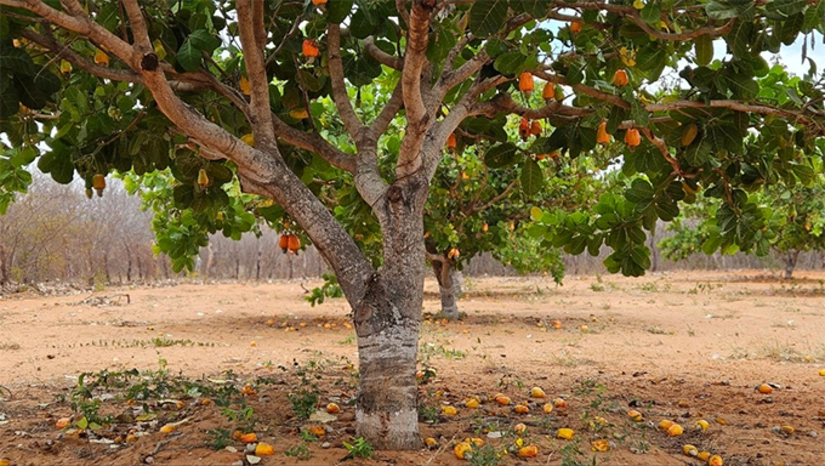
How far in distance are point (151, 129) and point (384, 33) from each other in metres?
1.34

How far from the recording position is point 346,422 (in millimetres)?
3539

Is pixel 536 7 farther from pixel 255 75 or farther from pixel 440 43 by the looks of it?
pixel 255 75

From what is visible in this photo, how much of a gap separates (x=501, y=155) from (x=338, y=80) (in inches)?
43.0

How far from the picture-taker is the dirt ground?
3209 mm

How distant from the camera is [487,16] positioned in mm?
2459

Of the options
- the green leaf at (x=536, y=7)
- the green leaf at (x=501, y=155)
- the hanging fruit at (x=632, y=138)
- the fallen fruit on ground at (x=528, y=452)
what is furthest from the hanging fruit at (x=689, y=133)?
the fallen fruit on ground at (x=528, y=452)

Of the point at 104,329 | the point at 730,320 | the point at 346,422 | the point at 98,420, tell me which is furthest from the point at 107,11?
the point at 730,320

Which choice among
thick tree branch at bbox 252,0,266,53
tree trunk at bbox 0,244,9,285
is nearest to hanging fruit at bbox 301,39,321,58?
thick tree branch at bbox 252,0,266,53

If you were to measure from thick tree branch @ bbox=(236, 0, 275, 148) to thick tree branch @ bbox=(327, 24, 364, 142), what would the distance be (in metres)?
0.43

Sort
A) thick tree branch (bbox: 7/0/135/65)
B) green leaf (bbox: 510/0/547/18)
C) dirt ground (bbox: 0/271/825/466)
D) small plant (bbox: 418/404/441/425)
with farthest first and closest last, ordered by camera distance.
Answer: small plant (bbox: 418/404/441/425)
dirt ground (bbox: 0/271/825/466)
thick tree branch (bbox: 7/0/135/65)
green leaf (bbox: 510/0/547/18)

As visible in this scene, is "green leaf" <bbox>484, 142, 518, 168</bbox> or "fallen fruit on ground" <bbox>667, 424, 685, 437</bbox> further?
"green leaf" <bbox>484, 142, 518, 168</bbox>

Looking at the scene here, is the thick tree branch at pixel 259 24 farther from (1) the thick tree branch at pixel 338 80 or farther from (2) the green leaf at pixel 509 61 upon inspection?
(2) the green leaf at pixel 509 61

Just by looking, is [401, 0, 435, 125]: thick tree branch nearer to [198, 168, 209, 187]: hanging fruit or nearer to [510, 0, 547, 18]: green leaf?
[510, 0, 547, 18]: green leaf

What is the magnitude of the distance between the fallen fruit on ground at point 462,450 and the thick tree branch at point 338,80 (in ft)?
5.22
